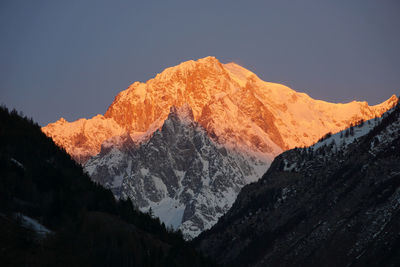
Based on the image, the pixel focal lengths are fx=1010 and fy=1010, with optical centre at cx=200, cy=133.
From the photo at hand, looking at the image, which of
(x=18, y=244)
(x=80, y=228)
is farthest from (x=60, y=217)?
(x=18, y=244)

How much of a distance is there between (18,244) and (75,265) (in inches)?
498

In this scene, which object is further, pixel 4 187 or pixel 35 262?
pixel 4 187

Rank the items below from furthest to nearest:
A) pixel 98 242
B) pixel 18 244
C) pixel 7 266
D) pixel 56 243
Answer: pixel 98 242 → pixel 56 243 → pixel 18 244 → pixel 7 266

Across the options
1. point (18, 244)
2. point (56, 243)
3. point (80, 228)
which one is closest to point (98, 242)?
point (80, 228)

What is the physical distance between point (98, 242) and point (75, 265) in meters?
22.5

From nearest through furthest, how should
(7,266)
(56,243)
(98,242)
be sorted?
(7,266) < (56,243) < (98,242)

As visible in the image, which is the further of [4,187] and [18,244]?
[4,187]

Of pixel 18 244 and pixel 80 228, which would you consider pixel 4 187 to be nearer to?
pixel 80 228

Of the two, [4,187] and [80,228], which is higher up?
[4,187]

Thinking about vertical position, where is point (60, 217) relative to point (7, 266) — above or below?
above

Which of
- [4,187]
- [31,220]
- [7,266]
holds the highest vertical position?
[4,187]

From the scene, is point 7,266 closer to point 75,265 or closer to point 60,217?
point 75,265

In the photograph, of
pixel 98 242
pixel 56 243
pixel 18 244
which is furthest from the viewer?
pixel 98 242

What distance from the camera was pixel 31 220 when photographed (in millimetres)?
183750
